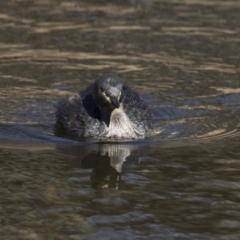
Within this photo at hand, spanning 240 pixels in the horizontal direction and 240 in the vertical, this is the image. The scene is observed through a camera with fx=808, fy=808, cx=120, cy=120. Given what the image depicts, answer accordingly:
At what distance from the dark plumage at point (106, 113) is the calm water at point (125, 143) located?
0.86 ft

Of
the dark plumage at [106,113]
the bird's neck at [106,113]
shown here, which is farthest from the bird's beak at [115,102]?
the bird's neck at [106,113]

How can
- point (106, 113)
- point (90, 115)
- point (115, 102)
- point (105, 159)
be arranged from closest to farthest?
point (105, 159), point (115, 102), point (106, 113), point (90, 115)

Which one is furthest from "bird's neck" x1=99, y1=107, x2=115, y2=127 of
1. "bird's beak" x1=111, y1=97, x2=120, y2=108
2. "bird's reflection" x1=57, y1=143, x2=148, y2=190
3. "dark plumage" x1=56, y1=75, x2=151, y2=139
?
"bird's reflection" x1=57, y1=143, x2=148, y2=190

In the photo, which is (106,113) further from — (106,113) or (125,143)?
(125,143)

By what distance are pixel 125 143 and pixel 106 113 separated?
2.14 ft

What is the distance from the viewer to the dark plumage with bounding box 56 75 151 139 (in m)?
9.82

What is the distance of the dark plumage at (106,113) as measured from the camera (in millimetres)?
9820

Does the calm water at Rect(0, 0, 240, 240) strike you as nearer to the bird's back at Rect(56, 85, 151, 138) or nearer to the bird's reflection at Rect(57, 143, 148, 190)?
the bird's reflection at Rect(57, 143, 148, 190)

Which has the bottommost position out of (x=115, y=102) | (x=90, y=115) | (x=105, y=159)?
(x=105, y=159)

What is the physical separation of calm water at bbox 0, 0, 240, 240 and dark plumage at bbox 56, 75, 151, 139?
0.86 feet

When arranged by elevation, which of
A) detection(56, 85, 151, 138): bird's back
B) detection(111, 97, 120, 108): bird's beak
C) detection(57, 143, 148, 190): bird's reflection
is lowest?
detection(57, 143, 148, 190): bird's reflection

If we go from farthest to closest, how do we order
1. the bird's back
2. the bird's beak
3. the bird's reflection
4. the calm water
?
the bird's back < the bird's beak < the bird's reflection < the calm water

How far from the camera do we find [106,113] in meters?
10.2

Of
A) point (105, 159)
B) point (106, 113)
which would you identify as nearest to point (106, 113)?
point (106, 113)
